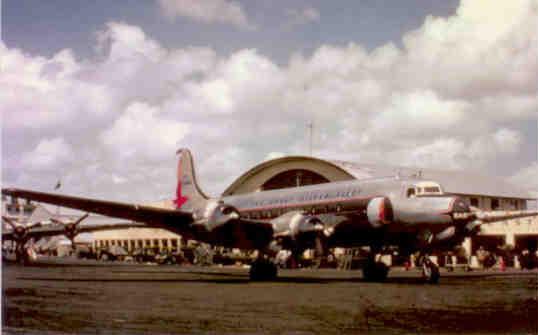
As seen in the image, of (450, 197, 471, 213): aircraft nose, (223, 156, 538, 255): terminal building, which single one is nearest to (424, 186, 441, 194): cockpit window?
(450, 197, 471, 213): aircraft nose

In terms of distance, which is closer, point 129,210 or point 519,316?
point 519,316

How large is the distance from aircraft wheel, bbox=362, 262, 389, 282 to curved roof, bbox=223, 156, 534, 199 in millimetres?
28084

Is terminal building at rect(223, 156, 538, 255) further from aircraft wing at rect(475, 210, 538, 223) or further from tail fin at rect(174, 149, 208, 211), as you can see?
aircraft wing at rect(475, 210, 538, 223)

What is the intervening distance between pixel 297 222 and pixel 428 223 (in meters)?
5.21

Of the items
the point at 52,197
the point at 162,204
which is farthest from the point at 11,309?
the point at 162,204

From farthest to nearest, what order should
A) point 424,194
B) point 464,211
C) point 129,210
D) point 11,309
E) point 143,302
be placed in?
point 129,210 → point 424,194 → point 464,211 → point 143,302 → point 11,309

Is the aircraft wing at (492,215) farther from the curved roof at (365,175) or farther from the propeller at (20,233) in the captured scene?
the propeller at (20,233)

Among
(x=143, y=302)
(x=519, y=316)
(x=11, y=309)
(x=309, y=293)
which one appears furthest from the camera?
(x=309, y=293)

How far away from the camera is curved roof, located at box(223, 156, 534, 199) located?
55.6 metres

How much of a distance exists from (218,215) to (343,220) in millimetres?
5025

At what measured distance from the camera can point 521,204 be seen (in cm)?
6681

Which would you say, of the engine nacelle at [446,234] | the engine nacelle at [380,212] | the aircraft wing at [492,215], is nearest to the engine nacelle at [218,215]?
the engine nacelle at [380,212]

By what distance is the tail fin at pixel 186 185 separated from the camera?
3597cm

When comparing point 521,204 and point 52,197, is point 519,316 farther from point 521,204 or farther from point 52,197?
point 521,204
